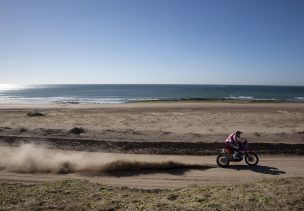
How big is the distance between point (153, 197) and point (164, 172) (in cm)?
470

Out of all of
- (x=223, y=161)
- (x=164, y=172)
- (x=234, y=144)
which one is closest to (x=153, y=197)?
(x=164, y=172)

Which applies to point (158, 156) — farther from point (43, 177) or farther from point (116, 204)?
point (116, 204)

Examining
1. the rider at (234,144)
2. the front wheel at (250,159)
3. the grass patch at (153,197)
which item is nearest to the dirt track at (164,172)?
the front wheel at (250,159)

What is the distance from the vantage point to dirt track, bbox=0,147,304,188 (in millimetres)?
13414

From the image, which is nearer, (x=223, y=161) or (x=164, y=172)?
(x=164, y=172)

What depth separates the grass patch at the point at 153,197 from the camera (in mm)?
8875

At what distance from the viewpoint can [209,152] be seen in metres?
18.5

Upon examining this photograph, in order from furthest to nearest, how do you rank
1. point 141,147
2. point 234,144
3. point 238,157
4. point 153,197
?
point 141,147 → point 234,144 → point 238,157 → point 153,197

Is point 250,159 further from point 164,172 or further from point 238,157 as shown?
point 164,172

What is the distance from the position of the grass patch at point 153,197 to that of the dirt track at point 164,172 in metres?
2.15

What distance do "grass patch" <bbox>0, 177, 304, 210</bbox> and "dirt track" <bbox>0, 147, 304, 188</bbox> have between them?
2149mm

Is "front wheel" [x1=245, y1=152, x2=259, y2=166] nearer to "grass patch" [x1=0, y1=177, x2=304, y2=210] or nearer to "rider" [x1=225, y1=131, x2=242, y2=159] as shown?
"rider" [x1=225, y1=131, x2=242, y2=159]

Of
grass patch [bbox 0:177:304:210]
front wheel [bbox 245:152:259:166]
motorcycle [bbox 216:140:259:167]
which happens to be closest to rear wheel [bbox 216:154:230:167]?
motorcycle [bbox 216:140:259:167]

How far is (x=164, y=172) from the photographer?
1466cm
